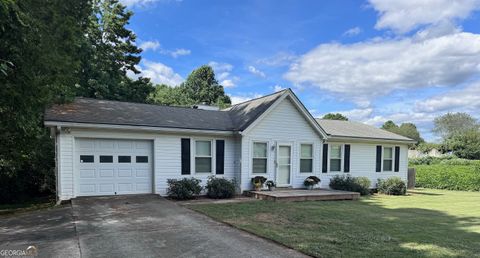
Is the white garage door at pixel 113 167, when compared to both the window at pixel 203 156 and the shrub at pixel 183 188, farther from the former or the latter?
the window at pixel 203 156

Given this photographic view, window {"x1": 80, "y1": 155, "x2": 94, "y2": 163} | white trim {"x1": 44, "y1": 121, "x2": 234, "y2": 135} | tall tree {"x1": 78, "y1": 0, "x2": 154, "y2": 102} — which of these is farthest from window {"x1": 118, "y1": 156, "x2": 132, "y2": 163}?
tall tree {"x1": 78, "y1": 0, "x2": 154, "y2": 102}

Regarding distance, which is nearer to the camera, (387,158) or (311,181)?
(311,181)

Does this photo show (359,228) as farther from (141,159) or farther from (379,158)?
(379,158)

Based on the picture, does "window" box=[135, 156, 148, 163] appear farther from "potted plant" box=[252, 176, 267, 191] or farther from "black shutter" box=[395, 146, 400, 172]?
"black shutter" box=[395, 146, 400, 172]

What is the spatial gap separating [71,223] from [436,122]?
72139 mm

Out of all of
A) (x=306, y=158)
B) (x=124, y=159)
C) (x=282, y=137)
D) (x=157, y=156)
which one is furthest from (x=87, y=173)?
(x=306, y=158)

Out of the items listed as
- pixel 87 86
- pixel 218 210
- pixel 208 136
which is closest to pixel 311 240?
pixel 218 210

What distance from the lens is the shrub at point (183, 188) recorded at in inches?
466

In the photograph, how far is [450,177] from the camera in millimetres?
20516

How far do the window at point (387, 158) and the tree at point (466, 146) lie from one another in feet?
78.4

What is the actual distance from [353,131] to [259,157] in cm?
685

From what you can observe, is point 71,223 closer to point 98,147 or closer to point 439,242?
point 98,147

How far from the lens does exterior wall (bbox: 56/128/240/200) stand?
10594 mm

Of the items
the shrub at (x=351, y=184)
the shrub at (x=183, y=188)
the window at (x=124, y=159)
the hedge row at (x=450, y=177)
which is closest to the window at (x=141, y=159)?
the window at (x=124, y=159)
